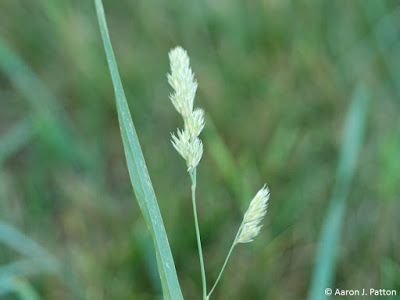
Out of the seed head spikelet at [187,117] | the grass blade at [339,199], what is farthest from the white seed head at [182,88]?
the grass blade at [339,199]

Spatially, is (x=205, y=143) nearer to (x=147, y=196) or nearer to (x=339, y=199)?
(x=339, y=199)

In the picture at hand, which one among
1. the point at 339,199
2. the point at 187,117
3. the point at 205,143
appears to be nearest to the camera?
the point at 187,117

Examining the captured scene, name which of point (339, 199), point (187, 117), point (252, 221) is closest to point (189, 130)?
point (187, 117)

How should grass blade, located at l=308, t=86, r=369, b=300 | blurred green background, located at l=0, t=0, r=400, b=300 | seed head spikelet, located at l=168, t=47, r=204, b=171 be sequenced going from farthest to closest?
blurred green background, located at l=0, t=0, r=400, b=300
grass blade, located at l=308, t=86, r=369, b=300
seed head spikelet, located at l=168, t=47, r=204, b=171

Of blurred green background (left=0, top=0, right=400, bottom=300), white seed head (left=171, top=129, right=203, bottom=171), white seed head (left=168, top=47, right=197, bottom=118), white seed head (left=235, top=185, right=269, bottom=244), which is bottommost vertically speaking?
white seed head (left=235, top=185, right=269, bottom=244)

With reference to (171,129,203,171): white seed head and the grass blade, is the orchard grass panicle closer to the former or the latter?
(171,129,203,171): white seed head

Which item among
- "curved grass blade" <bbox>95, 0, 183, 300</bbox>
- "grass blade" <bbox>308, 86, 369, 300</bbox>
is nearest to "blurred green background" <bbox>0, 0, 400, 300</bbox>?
"grass blade" <bbox>308, 86, 369, 300</bbox>

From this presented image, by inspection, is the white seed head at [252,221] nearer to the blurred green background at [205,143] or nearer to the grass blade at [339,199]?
the grass blade at [339,199]
